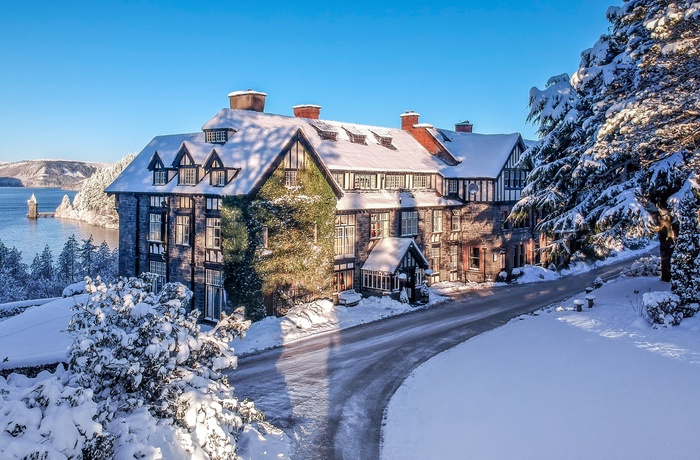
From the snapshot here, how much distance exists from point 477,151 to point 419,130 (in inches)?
197

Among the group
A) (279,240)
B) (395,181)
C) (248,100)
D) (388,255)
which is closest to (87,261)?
(248,100)

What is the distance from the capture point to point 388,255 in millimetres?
32188

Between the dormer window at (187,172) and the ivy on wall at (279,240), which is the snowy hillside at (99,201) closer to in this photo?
the dormer window at (187,172)

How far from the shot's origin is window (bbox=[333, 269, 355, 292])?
103 feet

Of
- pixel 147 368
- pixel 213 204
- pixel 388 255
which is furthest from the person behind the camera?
pixel 388 255

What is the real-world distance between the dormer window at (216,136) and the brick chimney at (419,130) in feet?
58.5

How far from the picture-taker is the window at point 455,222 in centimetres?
3953

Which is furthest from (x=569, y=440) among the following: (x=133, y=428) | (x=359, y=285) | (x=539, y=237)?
(x=539, y=237)

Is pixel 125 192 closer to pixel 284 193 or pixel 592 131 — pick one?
pixel 284 193

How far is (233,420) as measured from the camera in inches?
455

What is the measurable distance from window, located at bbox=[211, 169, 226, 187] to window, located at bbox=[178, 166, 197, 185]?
174 cm

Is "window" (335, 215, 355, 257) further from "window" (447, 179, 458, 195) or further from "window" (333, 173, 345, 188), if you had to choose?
"window" (447, 179, 458, 195)

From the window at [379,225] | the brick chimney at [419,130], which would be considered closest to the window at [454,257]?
the window at [379,225]

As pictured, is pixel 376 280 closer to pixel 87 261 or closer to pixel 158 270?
pixel 158 270
